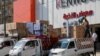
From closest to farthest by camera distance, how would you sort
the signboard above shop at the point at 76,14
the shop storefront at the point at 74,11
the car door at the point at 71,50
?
the car door at the point at 71,50 < the shop storefront at the point at 74,11 < the signboard above shop at the point at 76,14

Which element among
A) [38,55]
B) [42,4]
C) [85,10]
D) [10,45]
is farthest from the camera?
[42,4]

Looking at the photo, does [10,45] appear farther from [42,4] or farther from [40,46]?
[42,4]

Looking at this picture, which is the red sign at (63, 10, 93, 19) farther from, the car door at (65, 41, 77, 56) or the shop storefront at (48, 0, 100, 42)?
the car door at (65, 41, 77, 56)

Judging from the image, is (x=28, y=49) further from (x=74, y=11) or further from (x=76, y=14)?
(x=74, y=11)

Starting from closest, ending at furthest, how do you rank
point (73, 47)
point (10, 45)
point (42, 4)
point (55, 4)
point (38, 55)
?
1. point (73, 47)
2. point (38, 55)
3. point (10, 45)
4. point (55, 4)
5. point (42, 4)

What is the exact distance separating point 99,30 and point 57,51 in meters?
16.5

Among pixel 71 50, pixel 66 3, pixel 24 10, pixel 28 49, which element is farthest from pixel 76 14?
pixel 71 50

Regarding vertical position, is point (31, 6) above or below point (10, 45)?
above

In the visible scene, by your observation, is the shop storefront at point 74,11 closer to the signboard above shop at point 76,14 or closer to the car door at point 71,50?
the signboard above shop at point 76,14

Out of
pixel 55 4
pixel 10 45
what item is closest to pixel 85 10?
pixel 55 4

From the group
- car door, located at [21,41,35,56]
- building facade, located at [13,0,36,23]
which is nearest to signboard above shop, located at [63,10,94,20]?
building facade, located at [13,0,36,23]

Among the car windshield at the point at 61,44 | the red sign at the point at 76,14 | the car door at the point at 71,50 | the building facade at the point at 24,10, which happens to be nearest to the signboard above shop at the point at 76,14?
the red sign at the point at 76,14

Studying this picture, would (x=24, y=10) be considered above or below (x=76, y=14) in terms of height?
above

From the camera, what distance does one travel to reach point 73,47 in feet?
79.0
